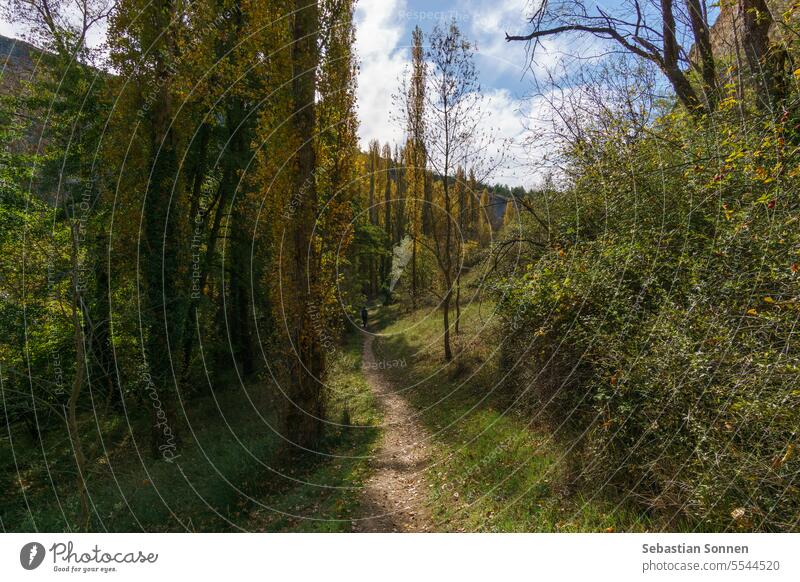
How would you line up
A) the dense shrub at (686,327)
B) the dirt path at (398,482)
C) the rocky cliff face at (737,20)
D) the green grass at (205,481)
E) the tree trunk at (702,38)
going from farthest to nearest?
the green grass at (205,481) → the tree trunk at (702,38) → the dirt path at (398,482) → the rocky cliff face at (737,20) → the dense shrub at (686,327)

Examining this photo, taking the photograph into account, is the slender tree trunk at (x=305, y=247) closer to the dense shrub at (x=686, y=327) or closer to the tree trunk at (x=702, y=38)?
the dense shrub at (x=686, y=327)

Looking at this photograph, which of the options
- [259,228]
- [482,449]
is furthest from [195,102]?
[482,449]

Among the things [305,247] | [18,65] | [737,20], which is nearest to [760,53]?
[737,20]

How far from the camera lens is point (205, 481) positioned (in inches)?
356

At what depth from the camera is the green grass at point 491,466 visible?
5.16 metres

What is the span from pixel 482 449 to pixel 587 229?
468 centimetres

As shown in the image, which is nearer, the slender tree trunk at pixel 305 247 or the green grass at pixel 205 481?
the green grass at pixel 205 481

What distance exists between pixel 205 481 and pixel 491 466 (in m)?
6.23

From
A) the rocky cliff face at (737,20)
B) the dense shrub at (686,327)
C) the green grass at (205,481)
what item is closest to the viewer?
the dense shrub at (686,327)

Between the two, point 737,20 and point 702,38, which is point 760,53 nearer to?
point 737,20

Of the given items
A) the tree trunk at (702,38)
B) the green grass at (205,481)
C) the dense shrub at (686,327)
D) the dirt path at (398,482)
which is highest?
the tree trunk at (702,38)

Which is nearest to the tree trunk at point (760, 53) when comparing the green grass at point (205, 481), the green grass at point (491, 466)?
the green grass at point (491, 466)

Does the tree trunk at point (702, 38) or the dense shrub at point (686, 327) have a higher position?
the tree trunk at point (702, 38)

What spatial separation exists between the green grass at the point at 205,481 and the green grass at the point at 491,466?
177 cm
